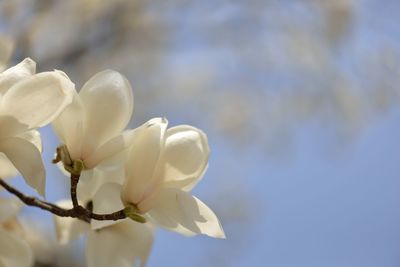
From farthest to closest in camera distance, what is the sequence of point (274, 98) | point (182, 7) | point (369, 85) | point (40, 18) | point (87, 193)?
1. point (274, 98)
2. point (369, 85)
3. point (182, 7)
4. point (40, 18)
5. point (87, 193)

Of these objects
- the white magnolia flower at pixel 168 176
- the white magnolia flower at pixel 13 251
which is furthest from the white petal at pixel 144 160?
the white magnolia flower at pixel 13 251

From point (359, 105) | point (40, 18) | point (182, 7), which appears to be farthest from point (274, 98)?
point (40, 18)

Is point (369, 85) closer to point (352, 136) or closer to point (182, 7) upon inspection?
point (352, 136)

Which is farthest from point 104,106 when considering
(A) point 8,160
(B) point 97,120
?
(A) point 8,160

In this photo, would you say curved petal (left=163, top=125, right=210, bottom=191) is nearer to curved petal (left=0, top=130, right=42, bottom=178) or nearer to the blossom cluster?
the blossom cluster

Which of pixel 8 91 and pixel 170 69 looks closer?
pixel 8 91

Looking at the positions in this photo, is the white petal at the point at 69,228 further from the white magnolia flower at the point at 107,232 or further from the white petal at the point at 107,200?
the white petal at the point at 107,200
